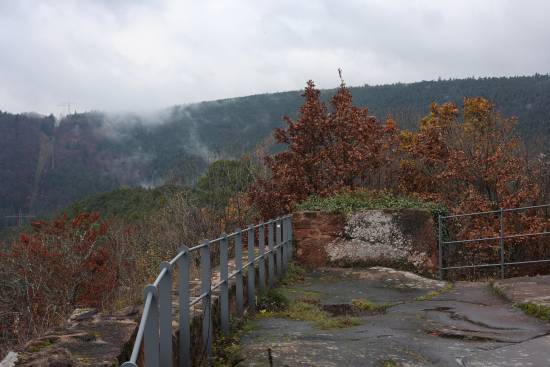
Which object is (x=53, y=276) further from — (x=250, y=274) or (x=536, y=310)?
(x=536, y=310)

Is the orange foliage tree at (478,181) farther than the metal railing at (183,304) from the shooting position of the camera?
Yes

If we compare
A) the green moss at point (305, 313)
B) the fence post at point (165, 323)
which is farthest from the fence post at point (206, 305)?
the green moss at point (305, 313)

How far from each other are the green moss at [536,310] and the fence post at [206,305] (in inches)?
157

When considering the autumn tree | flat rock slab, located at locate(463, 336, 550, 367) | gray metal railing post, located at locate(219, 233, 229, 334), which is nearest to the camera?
flat rock slab, located at locate(463, 336, 550, 367)

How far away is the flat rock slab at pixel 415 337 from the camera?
4.04 m

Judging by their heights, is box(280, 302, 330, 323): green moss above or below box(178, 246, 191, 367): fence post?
below

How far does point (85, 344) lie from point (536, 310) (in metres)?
5.33

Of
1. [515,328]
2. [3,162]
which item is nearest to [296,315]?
[515,328]

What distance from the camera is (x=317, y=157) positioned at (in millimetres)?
13938

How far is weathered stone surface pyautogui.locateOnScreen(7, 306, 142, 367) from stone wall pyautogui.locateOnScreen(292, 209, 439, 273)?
23.9 feet

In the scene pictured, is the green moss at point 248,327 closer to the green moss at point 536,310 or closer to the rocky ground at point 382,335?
the rocky ground at point 382,335

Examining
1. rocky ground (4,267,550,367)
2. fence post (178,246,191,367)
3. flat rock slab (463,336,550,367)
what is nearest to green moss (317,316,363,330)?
rocky ground (4,267,550,367)

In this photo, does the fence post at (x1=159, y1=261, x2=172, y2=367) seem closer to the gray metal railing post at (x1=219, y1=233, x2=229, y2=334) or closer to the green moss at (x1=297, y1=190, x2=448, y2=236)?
the gray metal railing post at (x1=219, y1=233, x2=229, y2=334)

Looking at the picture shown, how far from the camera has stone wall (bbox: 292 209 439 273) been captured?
10.1 m
